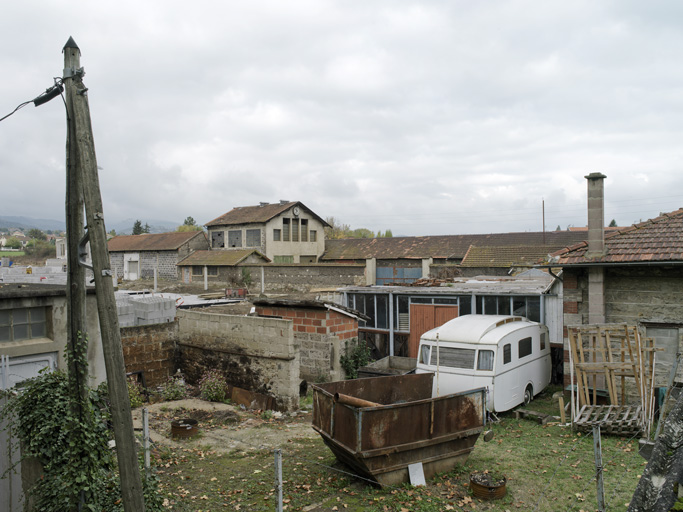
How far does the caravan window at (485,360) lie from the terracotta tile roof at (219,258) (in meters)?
29.3

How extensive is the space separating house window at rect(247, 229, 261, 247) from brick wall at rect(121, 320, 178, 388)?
28574 mm

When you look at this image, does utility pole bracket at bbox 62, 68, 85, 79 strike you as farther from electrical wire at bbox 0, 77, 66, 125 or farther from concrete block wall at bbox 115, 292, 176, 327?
concrete block wall at bbox 115, 292, 176, 327

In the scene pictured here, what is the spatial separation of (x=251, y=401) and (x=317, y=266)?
72.5ft

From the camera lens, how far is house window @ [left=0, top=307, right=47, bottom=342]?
34.2ft

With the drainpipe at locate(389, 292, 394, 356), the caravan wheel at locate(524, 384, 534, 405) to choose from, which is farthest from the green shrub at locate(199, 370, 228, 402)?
the caravan wheel at locate(524, 384, 534, 405)

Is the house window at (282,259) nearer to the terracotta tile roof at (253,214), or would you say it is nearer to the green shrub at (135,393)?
the terracotta tile roof at (253,214)

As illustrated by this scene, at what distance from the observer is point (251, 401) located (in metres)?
12.9

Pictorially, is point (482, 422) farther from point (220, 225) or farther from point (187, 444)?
point (220, 225)

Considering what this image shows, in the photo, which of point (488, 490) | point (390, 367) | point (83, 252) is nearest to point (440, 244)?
point (390, 367)

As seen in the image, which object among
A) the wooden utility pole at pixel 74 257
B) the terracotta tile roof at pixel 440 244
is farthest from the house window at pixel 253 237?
the wooden utility pole at pixel 74 257

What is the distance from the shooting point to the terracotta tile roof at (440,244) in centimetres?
3859

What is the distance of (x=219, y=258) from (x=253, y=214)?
22.8 ft

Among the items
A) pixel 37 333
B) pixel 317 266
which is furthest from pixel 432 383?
pixel 317 266

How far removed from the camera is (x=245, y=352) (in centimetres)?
1355
